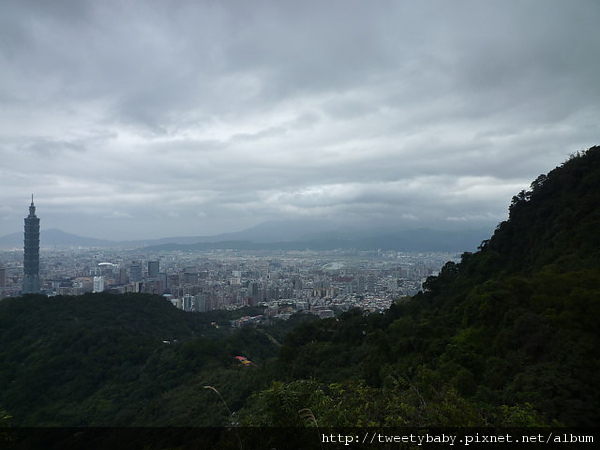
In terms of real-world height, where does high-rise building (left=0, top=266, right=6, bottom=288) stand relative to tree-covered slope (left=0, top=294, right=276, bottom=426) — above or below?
above

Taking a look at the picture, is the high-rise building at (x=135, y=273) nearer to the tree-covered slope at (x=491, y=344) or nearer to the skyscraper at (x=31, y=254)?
the skyscraper at (x=31, y=254)

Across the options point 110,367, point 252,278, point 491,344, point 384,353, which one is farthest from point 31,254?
point 491,344

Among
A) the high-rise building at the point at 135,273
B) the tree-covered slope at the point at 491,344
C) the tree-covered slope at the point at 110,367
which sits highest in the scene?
the tree-covered slope at the point at 491,344

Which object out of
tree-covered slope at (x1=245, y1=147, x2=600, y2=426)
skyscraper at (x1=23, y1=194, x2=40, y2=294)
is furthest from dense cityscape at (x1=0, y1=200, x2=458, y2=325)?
tree-covered slope at (x1=245, y1=147, x2=600, y2=426)

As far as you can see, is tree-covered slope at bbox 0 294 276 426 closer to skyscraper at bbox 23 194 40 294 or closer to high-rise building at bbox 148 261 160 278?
skyscraper at bbox 23 194 40 294

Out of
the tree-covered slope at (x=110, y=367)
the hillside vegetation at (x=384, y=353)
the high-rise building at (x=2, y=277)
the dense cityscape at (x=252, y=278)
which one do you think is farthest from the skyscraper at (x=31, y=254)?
the hillside vegetation at (x=384, y=353)

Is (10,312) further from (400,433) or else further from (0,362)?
(400,433)
